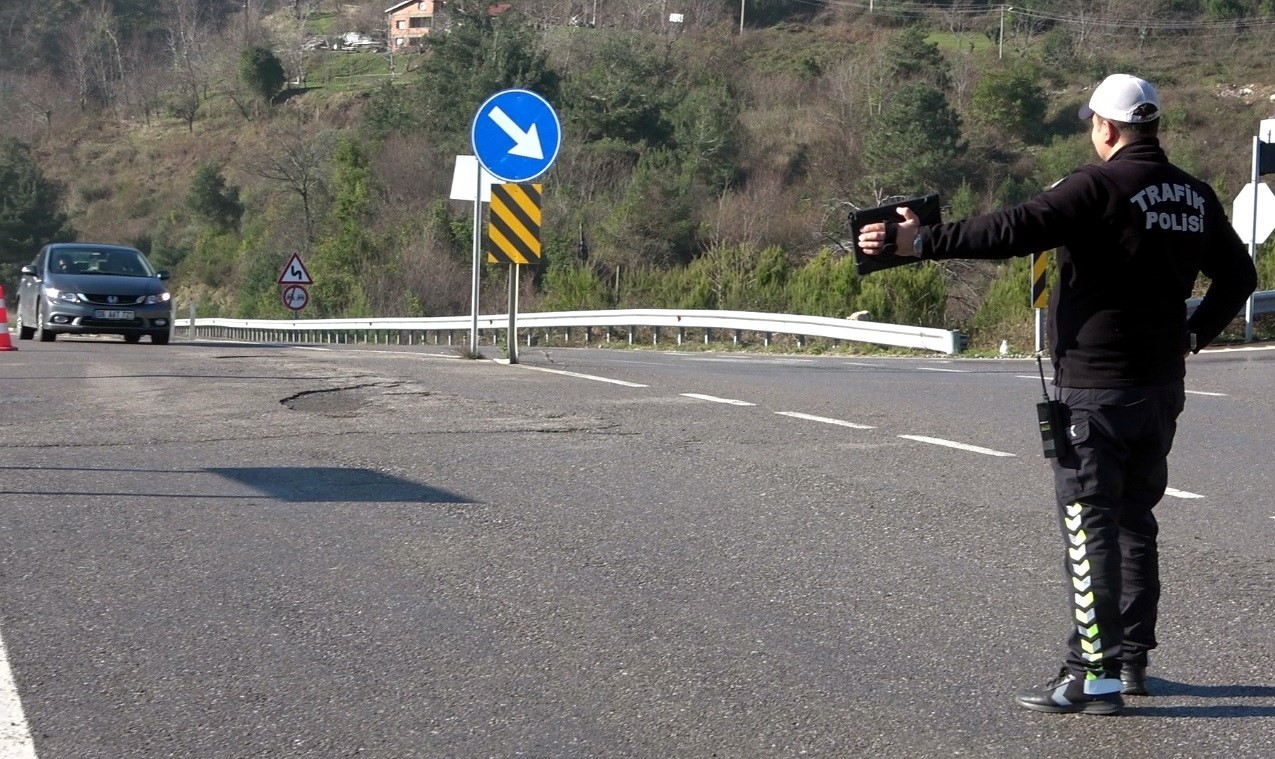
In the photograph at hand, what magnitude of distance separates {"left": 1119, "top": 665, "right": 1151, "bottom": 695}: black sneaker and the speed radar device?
1350 mm

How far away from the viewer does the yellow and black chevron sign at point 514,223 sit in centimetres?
1473

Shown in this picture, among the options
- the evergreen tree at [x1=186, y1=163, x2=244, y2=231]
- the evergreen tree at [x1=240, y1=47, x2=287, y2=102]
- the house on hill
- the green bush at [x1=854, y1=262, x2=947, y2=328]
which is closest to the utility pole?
the evergreen tree at [x1=186, y1=163, x2=244, y2=231]

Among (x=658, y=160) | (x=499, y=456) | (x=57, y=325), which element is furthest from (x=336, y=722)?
(x=658, y=160)

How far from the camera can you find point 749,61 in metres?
93.2

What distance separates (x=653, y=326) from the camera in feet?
97.9

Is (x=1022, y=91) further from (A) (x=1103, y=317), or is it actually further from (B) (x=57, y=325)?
(A) (x=1103, y=317)

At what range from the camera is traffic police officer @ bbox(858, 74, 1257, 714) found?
13.7 ft

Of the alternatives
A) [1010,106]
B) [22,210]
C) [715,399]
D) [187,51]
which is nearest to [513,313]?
[715,399]

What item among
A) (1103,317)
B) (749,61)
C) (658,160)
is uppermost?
(749,61)

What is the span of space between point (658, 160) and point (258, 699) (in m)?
65.6

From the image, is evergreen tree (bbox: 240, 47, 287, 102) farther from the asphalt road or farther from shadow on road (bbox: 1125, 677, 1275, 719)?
shadow on road (bbox: 1125, 677, 1275, 719)

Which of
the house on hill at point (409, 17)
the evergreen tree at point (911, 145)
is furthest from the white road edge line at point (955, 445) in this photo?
the house on hill at point (409, 17)

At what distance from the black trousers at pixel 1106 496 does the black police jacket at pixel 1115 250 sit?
0.23ft

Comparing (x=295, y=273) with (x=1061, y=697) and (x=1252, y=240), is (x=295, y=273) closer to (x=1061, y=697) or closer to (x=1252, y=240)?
(x=1252, y=240)
